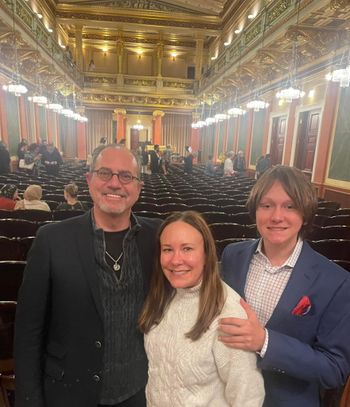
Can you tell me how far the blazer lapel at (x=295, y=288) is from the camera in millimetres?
1190

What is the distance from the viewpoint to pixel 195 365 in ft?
3.80

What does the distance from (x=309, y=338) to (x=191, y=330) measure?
1.56ft

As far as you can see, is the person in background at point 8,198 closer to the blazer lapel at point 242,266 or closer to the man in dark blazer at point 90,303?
the man in dark blazer at point 90,303

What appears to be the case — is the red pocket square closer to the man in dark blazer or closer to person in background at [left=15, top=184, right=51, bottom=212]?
the man in dark blazer

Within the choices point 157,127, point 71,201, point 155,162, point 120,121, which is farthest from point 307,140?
point 120,121

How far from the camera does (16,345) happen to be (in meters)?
1.32

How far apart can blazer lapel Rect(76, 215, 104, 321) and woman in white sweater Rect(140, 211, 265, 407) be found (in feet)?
0.73

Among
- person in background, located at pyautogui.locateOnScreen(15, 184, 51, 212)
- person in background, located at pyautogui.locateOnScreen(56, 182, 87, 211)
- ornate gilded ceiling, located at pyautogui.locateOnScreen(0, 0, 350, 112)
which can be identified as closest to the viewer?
person in background, located at pyautogui.locateOnScreen(56, 182, 87, 211)

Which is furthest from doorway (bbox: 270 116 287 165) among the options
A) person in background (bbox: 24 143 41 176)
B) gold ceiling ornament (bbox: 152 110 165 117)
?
gold ceiling ornament (bbox: 152 110 165 117)

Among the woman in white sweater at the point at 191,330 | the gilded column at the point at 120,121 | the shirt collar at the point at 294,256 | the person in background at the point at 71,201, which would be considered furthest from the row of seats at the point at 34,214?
the gilded column at the point at 120,121

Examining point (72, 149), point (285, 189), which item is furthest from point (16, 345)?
point (72, 149)

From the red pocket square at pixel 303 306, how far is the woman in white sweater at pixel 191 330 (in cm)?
22

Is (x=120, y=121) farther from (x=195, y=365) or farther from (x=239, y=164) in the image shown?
(x=195, y=365)

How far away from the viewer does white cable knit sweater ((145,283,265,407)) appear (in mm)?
1105
